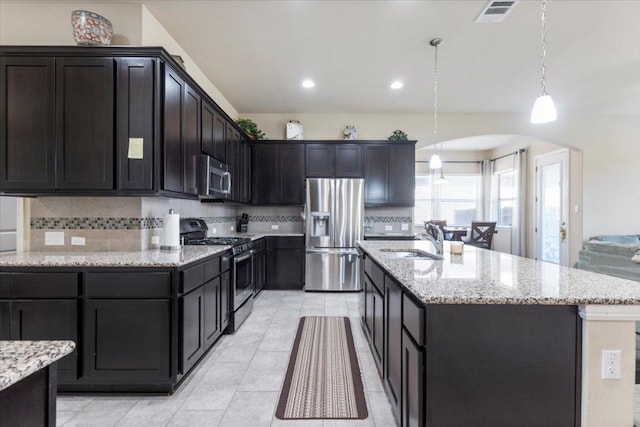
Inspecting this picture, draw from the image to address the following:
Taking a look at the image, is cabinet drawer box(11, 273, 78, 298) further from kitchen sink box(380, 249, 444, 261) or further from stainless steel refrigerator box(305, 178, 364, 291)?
stainless steel refrigerator box(305, 178, 364, 291)

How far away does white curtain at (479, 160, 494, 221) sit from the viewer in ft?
26.6

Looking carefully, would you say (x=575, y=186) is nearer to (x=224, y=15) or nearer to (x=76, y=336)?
(x=224, y=15)

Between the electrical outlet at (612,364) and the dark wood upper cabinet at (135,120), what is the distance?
108 inches

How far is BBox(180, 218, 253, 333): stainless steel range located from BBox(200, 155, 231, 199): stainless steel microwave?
400mm

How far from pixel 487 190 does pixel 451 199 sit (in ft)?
3.02

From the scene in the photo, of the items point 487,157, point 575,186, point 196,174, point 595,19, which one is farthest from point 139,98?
point 487,157

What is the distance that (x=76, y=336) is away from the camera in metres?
1.98

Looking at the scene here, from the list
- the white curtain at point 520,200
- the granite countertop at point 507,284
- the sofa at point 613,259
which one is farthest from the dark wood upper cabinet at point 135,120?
the white curtain at point 520,200

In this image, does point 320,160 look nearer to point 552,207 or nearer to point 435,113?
point 435,113

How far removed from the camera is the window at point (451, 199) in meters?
8.34

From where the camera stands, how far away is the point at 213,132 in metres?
3.40

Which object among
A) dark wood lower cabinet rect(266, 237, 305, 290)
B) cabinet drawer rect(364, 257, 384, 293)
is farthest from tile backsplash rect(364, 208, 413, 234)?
cabinet drawer rect(364, 257, 384, 293)

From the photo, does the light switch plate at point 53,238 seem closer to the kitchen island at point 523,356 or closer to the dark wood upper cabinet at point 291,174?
the kitchen island at point 523,356

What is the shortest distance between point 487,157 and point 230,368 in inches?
328
